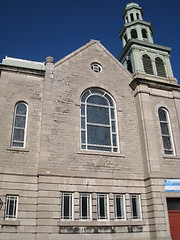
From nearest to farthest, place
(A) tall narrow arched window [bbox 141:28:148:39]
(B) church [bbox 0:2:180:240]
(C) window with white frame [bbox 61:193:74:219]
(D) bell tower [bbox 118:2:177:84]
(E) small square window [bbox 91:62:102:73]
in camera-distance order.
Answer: (B) church [bbox 0:2:180:240] → (C) window with white frame [bbox 61:193:74:219] → (E) small square window [bbox 91:62:102:73] → (D) bell tower [bbox 118:2:177:84] → (A) tall narrow arched window [bbox 141:28:148:39]

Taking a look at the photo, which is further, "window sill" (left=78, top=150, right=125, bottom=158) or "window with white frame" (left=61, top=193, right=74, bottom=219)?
"window sill" (left=78, top=150, right=125, bottom=158)

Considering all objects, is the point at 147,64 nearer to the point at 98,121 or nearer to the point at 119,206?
the point at 98,121

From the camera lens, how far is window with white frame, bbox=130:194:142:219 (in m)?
→ 14.3

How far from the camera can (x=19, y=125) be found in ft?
48.6

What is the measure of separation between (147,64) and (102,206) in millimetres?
12267

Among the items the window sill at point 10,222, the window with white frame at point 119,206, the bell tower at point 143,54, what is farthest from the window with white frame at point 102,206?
the bell tower at point 143,54

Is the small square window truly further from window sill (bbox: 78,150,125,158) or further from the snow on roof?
window sill (bbox: 78,150,125,158)

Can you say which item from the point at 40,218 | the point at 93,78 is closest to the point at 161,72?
the point at 93,78

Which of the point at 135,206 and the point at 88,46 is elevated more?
the point at 88,46

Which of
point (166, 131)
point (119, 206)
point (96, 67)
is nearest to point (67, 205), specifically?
point (119, 206)

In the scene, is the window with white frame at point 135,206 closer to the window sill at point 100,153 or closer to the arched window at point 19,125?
the window sill at point 100,153

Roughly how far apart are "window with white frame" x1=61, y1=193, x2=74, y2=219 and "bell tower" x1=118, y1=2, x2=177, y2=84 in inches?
411

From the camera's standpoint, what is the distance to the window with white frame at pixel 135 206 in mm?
14345

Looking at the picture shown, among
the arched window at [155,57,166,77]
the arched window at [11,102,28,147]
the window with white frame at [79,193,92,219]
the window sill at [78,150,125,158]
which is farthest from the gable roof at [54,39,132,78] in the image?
the window with white frame at [79,193,92,219]
